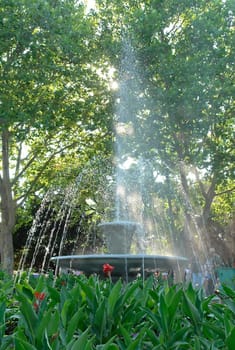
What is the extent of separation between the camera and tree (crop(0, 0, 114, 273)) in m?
15.4

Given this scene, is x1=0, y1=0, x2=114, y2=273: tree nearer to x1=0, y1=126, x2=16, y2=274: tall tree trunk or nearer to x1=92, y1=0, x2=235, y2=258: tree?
x1=0, y1=126, x2=16, y2=274: tall tree trunk

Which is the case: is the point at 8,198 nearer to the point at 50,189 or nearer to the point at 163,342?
the point at 50,189

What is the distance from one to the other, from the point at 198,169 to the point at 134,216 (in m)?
4.62

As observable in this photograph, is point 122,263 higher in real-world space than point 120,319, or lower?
higher

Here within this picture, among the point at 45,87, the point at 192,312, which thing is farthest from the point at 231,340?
the point at 45,87

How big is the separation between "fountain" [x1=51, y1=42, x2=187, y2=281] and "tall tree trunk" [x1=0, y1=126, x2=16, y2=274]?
13.5ft

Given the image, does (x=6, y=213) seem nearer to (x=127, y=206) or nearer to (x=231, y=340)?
(x=127, y=206)

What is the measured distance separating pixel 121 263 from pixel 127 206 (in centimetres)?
1481

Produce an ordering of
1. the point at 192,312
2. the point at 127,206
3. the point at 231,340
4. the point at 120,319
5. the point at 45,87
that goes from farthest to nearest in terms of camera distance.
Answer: the point at 127,206 → the point at 45,87 → the point at 120,319 → the point at 192,312 → the point at 231,340

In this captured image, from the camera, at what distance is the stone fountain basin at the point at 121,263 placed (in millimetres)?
7406

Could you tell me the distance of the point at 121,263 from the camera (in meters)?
7.55

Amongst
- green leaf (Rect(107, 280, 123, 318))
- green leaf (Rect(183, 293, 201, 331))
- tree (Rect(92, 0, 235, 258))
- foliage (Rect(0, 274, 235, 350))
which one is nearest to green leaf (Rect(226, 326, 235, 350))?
foliage (Rect(0, 274, 235, 350))

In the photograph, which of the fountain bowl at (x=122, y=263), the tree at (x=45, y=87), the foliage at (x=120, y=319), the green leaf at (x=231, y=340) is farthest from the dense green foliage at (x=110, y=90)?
the green leaf at (x=231, y=340)

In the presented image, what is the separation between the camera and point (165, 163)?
62.8 feet
